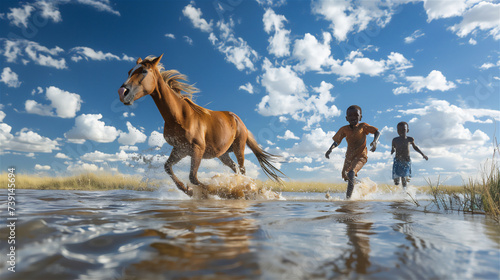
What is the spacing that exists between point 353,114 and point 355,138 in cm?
59

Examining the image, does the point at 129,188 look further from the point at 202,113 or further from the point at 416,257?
the point at 416,257

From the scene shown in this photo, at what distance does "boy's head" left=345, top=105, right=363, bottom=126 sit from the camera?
23.1 feet

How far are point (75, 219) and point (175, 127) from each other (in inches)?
128

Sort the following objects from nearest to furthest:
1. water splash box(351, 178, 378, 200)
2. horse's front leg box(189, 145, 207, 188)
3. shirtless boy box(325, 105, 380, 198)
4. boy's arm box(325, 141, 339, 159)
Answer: horse's front leg box(189, 145, 207, 188) < shirtless boy box(325, 105, 380, 198) < boy's arm box(325, 141, 339, 159) < water splash box(351, 178, 378, 200)

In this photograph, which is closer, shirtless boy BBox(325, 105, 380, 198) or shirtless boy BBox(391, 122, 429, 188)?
shirtless boy BBox(325, 105, 380, 198)

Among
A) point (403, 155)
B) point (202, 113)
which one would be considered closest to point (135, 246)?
point (202, 113)

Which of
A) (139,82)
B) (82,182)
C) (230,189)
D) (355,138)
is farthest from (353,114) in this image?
(82,182)

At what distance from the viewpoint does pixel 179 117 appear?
5594 mm

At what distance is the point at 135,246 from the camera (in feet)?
5.39

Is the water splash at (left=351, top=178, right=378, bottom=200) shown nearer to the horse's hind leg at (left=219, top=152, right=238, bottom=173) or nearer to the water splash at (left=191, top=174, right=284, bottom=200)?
the water splash at (left=191, top=174, right=284, bottom=200)

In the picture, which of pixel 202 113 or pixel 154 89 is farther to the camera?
pixel 202 113

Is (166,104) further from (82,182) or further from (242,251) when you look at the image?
(82,182)

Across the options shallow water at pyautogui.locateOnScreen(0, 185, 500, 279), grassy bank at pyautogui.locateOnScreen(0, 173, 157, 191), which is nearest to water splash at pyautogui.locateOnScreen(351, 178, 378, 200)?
shallow water at pyautogui.locateOnScreen(0, 185, 500, 279)

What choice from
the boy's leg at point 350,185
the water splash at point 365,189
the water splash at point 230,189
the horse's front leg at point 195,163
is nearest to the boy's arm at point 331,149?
the boy's leg at point 350,185
